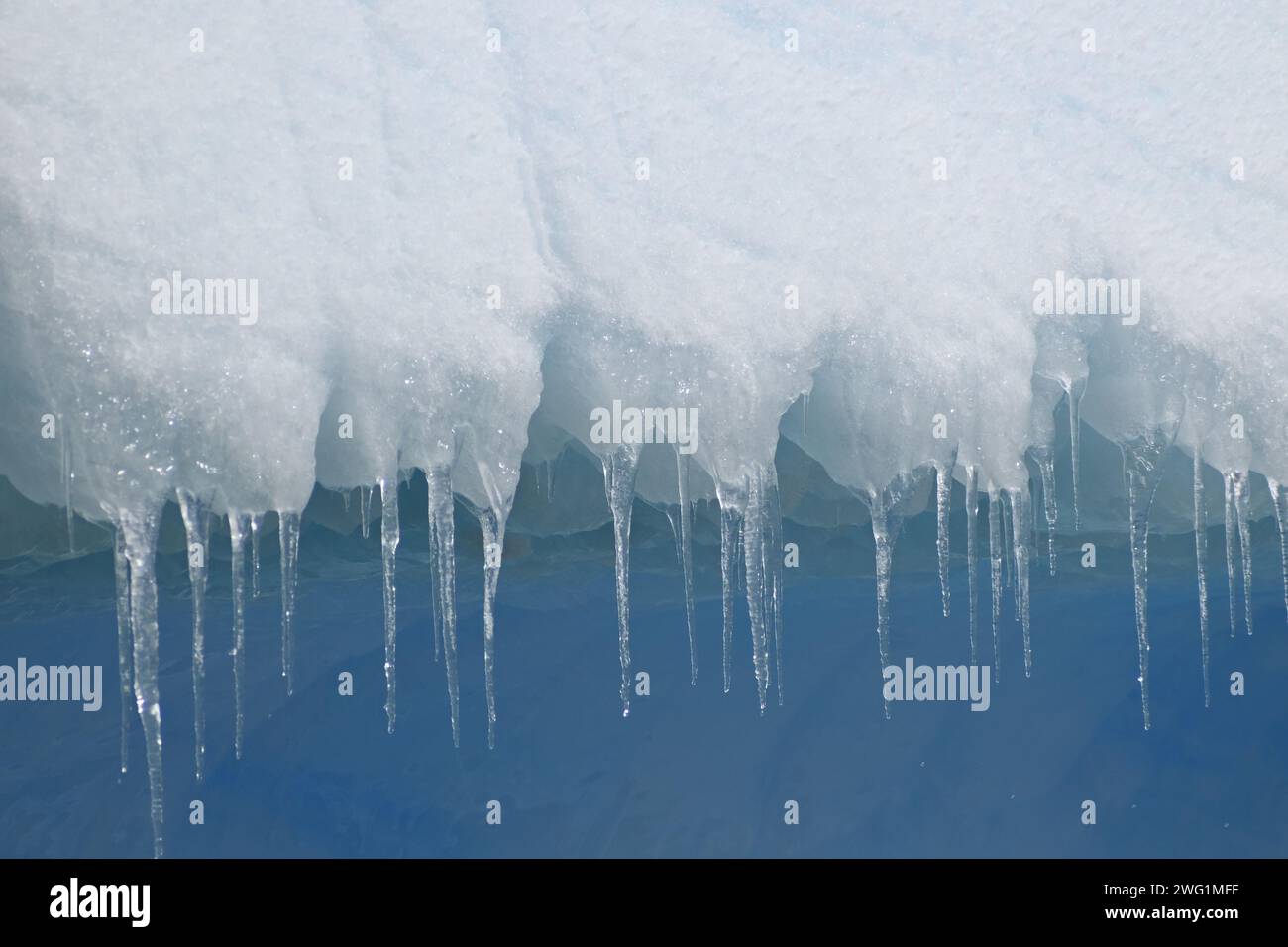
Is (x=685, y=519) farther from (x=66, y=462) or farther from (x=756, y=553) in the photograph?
(x=66, y=462)

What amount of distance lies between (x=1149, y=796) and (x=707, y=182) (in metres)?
2.78

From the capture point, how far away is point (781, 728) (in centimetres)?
415

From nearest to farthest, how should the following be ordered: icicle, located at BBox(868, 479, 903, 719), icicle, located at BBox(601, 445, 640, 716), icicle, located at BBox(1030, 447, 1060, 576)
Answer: icicle, located at BBox(601, 445, 640, 716) < icicle, located at BBox(868, 479, 903, 719) < icicle, located at BBox(1030, 447, 1060, 576)

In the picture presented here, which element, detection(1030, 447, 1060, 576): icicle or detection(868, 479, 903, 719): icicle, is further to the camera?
detection(1030, 447, 1060, 576): icicle

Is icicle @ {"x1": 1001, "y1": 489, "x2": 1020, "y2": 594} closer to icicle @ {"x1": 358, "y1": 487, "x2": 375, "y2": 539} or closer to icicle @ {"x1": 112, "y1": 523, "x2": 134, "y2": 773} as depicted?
icicle @ {"x1": 358, "y1": 487, "x2": 375, "y2": 539}

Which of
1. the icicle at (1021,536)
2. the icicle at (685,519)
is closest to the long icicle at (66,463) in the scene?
the icicle at (685,519)

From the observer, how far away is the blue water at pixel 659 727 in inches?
150

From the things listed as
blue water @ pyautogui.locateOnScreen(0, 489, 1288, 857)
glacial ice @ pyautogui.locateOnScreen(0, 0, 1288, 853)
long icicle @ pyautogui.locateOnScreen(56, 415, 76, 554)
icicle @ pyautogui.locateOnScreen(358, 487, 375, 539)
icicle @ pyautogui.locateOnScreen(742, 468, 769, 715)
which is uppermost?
glacial ice @ pyautogui.locateOnScreen(0, 0, 1288, 853)

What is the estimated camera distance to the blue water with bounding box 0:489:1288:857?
150 inches

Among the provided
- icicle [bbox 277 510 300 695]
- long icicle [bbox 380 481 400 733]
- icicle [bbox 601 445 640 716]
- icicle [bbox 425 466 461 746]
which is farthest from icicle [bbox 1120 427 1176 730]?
icicle [bbox 277 510 300 695]

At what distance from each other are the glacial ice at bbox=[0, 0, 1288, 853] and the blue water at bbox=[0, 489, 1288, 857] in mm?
543
